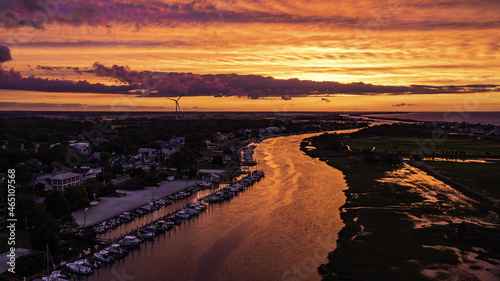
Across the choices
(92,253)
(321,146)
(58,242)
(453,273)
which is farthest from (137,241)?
(321,146)

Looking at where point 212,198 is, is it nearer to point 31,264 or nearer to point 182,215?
point 182,215

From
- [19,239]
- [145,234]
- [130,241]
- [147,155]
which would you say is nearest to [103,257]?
[130,241]

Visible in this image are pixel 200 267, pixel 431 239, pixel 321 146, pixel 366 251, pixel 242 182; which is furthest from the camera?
pixel 321 146

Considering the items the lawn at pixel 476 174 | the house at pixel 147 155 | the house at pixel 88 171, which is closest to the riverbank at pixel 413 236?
the lawn at pixel 476 174

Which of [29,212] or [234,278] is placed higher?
[29,212]

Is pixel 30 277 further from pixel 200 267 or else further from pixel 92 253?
pixel 200 267

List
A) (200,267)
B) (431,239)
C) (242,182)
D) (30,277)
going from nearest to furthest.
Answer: (30,277)
(200,267)
(431,239)
(242,182)

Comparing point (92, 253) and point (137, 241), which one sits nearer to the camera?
point (92, 253)

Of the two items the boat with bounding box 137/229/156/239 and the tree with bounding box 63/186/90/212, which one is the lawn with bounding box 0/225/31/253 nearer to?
the tree with bounding box 63/186/90/212
